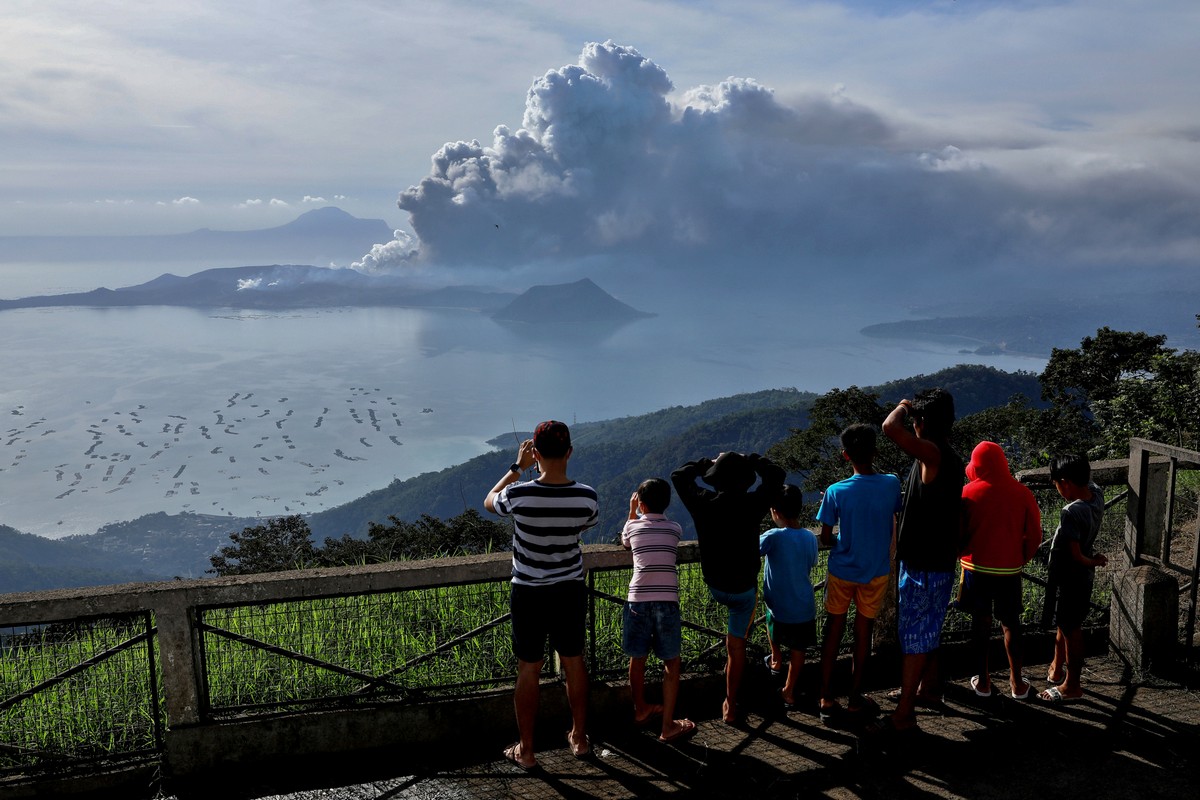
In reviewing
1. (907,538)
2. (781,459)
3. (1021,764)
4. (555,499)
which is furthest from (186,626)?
(781,459)

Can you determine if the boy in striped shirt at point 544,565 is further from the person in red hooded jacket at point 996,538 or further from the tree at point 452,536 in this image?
the tree at point 452,536

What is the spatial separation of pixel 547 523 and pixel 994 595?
Answer: 7.65 feet

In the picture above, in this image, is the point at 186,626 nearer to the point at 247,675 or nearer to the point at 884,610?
the point at 247,675

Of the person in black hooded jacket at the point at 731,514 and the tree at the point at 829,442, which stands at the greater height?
the person in black hooded jacket at the point at 731,514

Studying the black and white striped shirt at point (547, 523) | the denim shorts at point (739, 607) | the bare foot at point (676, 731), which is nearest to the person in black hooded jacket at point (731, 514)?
the denim shorts at point (739, 607)

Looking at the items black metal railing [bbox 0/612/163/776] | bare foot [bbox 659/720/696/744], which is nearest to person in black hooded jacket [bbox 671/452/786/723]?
bare foot [bbox 659/720/696/744]

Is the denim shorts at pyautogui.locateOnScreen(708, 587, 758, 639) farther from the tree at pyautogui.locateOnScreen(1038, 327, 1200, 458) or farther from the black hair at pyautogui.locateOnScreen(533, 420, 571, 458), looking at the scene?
the tree at pyautogui.locateOnScreen(1038, 327, 1200, 458)

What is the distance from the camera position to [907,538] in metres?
4.23

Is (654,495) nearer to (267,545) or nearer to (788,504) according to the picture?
(788,504)

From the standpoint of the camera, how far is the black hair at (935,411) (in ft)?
13.2

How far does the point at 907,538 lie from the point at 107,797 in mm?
3804

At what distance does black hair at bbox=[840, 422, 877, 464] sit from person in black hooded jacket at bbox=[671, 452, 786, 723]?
325 mm

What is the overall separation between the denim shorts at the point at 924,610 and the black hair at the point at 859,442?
66 cm

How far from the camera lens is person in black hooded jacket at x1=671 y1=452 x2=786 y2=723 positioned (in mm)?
4051
